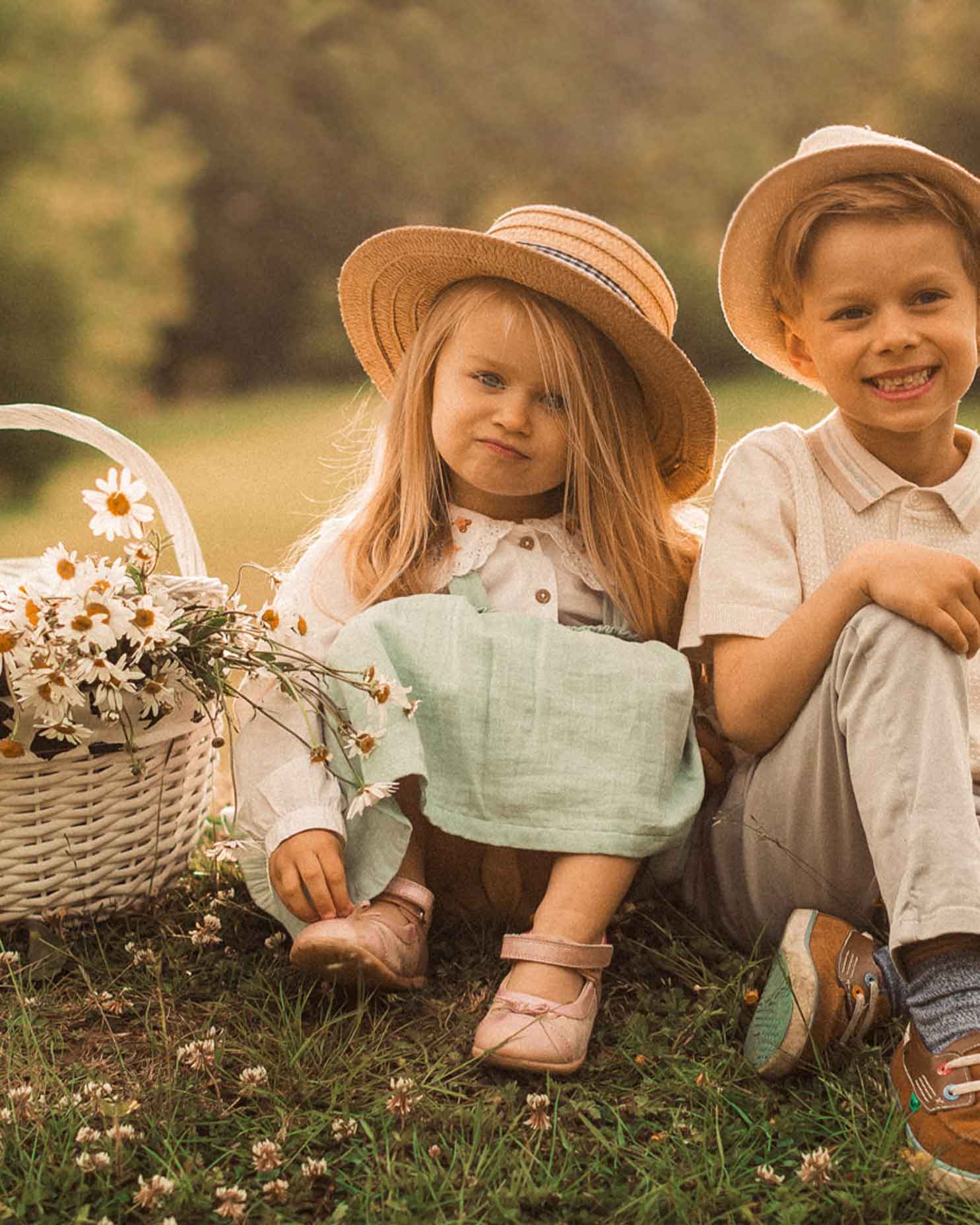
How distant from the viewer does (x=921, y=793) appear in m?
1.67

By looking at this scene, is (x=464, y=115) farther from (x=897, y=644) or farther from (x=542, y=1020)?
(x=542, y=1020)

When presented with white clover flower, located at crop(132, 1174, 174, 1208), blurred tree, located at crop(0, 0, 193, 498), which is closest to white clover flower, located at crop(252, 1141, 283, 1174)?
white clover flower, located at crop(132, 1174, 174, 1208)

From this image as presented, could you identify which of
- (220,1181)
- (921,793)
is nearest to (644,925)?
(921,793)

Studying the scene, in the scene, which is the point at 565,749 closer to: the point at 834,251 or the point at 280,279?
the point at 834,251

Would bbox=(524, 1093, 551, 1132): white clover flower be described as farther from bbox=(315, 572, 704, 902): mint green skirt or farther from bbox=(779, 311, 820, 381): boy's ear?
bbox=(779, 311, 820, 381): boy's ear

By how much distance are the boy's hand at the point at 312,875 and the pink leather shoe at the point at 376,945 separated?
0.08ft

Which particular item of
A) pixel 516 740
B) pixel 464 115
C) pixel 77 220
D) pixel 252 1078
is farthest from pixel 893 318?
pixel 464 115

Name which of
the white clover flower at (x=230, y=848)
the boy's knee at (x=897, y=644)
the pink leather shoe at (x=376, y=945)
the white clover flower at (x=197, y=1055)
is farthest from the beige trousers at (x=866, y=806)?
the white clover flower at (x=197, y=1055)

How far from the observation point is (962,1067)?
5.09ft

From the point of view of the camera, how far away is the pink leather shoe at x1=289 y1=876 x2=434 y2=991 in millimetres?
1814

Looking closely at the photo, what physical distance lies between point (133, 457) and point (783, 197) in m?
1.24

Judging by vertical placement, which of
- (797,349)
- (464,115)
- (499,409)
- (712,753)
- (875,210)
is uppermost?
(464,115)

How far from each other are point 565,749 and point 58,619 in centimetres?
75

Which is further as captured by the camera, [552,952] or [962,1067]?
[552,952]
